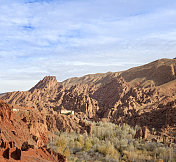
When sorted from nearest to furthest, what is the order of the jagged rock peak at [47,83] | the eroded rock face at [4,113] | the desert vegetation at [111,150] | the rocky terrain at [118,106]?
1. the eroded rock face at [4,113]
2. the desert vegetation at [111,150]
3. the rocky terrain at [118,106]
4. the jagged rock peak at [47,83]

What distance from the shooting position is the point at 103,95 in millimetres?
86625

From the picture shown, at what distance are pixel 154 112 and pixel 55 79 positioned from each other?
78.8m

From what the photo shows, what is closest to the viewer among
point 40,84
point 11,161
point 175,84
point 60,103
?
point 11,161

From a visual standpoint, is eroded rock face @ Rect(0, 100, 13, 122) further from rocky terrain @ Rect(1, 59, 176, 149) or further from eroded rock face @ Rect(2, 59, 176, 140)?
eroded rock face @ Rect(2, 59, 176, 140)

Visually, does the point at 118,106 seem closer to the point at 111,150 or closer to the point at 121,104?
Answer: the point at 121,104

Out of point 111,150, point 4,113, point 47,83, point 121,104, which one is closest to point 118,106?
Result: point 121,104

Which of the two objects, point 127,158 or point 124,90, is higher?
point 124,90

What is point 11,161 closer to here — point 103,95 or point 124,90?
point 124,90

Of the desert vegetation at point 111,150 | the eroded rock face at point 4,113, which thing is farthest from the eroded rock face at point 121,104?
the eroded rock face at point 4,113

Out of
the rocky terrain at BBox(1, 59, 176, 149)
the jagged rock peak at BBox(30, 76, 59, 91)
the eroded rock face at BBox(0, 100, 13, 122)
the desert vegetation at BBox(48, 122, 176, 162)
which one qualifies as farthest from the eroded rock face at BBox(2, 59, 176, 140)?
the jagged rock peak at BBox(30, 76, 59, 91)

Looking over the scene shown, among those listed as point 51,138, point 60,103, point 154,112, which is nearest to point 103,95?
point 60,103

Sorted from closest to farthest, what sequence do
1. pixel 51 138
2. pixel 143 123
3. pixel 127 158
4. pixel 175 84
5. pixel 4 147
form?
pixel 4 147 < pixel 127 158 < pixel 51 138 < pixel 143 123 < pixel 175 84

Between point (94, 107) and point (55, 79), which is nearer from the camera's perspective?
point (94, 107)

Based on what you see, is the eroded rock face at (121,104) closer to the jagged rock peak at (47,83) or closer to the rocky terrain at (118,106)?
the rocky terrain at (118,106)
